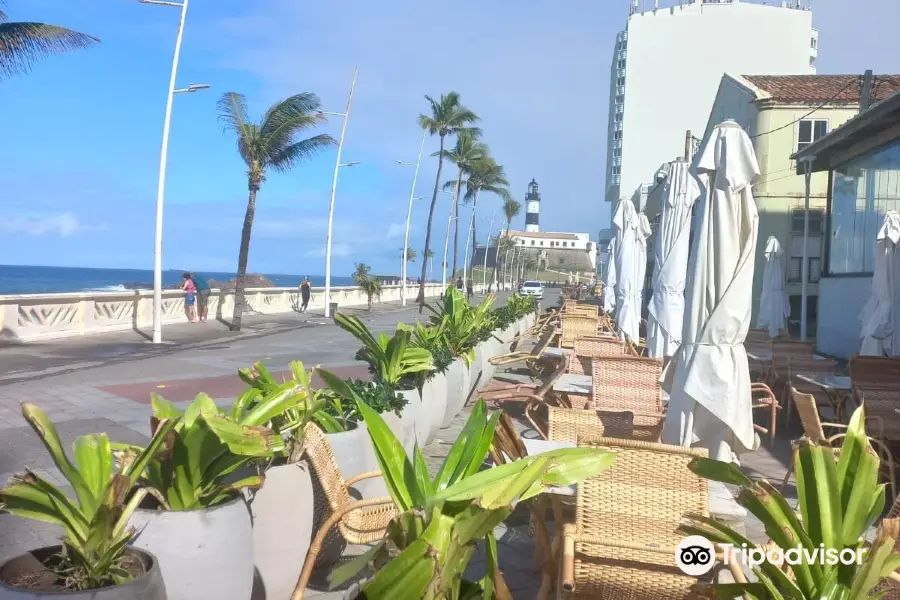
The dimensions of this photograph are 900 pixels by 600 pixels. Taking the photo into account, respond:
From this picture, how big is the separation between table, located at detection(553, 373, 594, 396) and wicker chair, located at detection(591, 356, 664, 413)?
162mm

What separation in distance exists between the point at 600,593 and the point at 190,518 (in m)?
1.73

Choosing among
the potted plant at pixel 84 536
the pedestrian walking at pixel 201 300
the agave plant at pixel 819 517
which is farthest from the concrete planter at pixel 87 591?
the pedestrian walking at pixel 201 300

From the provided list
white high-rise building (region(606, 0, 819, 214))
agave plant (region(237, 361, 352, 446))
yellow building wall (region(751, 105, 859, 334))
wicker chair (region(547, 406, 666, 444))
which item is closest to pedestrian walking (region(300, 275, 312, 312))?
yellow building wall (region(751, 105, 859, 334))

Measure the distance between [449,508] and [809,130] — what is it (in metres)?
27.8

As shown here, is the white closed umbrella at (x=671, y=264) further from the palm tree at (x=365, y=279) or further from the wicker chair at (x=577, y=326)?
the palm tree at (x=365, y=279)

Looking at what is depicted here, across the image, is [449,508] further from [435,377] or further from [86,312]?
[86,312]

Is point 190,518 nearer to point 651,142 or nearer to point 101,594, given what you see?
point 101,594

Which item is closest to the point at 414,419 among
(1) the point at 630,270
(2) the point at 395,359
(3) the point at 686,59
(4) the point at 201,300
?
(2) the point at 395,359

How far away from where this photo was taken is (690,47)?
7425cm

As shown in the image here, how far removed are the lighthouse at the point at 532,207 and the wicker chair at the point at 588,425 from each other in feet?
523

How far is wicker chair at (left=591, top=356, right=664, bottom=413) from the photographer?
740cm

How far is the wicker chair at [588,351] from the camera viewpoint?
10.1 meters

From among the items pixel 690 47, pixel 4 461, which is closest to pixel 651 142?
pixel 690 47

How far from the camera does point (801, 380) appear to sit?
9.91m
